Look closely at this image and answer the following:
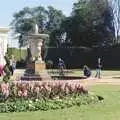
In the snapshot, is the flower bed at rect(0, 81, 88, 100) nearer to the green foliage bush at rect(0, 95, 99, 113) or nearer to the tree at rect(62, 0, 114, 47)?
the green foliage bush at rect(0, 95, 99, 113)

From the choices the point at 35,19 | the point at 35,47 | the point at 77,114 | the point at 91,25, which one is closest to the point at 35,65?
the point at 35,47

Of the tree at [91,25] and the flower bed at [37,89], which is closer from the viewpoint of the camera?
the flower bed at [37,89]

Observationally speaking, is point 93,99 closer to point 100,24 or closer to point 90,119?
point 90,119

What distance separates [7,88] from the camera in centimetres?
1691

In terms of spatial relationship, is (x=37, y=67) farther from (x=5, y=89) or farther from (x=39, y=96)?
(x=5, y=89)

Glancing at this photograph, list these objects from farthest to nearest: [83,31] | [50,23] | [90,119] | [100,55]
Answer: [50,23] < [83,31] < [100,55] < [90,119]

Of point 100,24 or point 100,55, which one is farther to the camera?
point 100,24

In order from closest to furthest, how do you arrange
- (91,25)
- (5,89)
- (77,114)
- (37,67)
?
(77,114), (5,89), (37,67), (91,25)

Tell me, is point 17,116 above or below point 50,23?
below

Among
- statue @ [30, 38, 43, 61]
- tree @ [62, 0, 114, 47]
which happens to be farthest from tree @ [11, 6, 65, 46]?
statue @ [30, 38, 43, 61]

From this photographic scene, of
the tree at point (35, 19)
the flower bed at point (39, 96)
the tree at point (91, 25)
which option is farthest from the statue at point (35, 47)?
the tree at point (35, 19)

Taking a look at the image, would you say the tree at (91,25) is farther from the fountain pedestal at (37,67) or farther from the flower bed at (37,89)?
the flower bed at (37,89)

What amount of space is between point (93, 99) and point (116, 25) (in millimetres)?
61992

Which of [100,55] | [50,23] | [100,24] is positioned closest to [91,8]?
[100,24]
